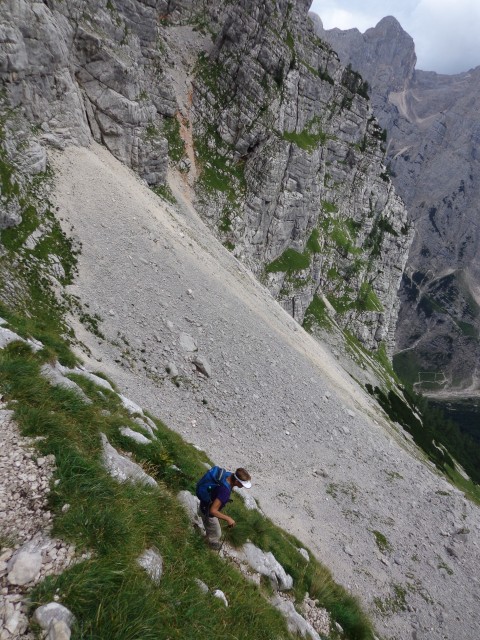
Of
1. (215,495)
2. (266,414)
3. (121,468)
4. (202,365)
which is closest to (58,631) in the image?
(121,468)

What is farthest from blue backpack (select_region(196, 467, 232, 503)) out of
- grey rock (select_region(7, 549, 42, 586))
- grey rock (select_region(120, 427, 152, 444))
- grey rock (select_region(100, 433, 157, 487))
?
grey rock (select_region(7, 549, 42, 586))

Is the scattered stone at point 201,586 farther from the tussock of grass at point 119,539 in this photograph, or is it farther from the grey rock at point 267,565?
the grey rock at point 267,565

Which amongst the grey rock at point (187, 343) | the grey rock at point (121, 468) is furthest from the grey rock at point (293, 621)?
the grey rock at point (187, 343)

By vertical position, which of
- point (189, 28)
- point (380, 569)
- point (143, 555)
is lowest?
point (380, 569)

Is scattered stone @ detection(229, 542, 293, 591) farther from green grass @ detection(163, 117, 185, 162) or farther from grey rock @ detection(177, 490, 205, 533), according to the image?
green grass @ detection(163, 117, 185, 162)

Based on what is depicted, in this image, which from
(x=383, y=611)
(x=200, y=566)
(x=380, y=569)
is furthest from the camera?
(x=380, y=569)

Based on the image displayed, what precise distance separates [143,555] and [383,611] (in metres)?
17.2

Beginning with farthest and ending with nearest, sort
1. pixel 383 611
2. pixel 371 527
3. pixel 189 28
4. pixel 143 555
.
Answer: pixel 189 28 → pixel 371 527 → pixel 383 611 → pixel 143 555

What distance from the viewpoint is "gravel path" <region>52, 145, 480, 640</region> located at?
18938 mm

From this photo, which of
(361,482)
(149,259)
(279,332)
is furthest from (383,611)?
(149,259)

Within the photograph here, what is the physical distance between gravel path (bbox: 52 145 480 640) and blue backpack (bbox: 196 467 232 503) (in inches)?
468

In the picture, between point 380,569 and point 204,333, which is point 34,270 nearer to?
point 204,333

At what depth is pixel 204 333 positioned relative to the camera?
27.1m

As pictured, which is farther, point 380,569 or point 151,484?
point 380,569
